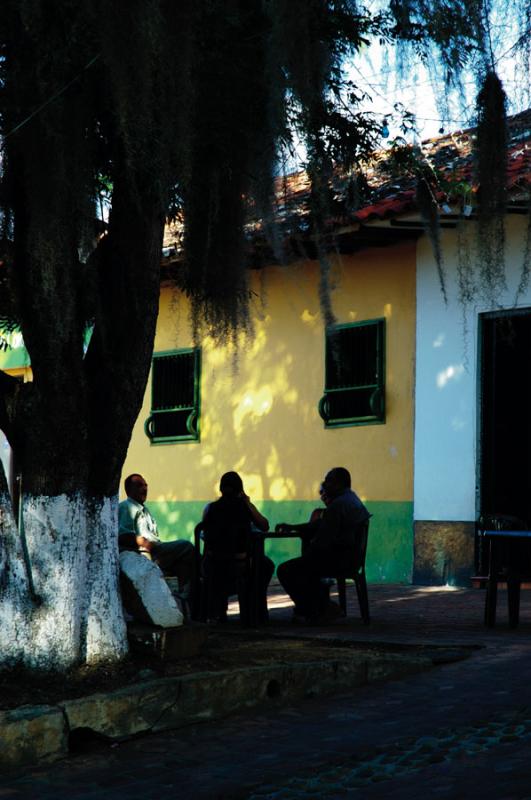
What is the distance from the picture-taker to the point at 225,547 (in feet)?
34.0

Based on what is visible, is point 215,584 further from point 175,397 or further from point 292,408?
point 175,397

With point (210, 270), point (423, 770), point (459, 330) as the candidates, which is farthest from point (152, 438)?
point (423, 770)

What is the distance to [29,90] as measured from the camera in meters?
6.50

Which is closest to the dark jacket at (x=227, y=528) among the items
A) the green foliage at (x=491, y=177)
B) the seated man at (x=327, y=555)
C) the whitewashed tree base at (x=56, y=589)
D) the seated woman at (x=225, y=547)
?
the seated woman at (x=225, y=547)

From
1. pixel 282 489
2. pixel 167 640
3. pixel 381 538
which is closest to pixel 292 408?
pixel 282 489

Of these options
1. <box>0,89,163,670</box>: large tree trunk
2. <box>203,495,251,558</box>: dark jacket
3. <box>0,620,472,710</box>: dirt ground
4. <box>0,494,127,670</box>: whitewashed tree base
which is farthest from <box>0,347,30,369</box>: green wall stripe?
<box>0,494,127,670</box>: whitewashed tree base

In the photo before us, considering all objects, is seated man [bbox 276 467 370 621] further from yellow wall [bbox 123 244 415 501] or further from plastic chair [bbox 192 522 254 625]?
yellow wall [bbox 123 244 415 501]

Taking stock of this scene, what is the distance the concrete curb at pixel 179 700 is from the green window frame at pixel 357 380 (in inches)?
255

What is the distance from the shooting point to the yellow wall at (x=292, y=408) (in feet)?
46.3

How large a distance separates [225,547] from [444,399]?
13.2 feet

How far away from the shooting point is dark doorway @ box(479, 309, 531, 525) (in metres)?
13.2

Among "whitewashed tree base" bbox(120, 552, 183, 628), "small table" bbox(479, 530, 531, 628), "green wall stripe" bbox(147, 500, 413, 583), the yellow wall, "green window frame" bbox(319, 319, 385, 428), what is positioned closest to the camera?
"whitewashed tree base" bbox(120, 552, 183, 628)

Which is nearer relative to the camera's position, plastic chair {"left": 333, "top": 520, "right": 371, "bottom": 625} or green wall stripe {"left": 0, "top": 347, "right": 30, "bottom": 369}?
plastic chair {"left": 333, "top": 520, "right": 371, "bottom": 625}

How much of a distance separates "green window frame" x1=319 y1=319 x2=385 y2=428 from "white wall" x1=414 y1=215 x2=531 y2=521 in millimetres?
539
